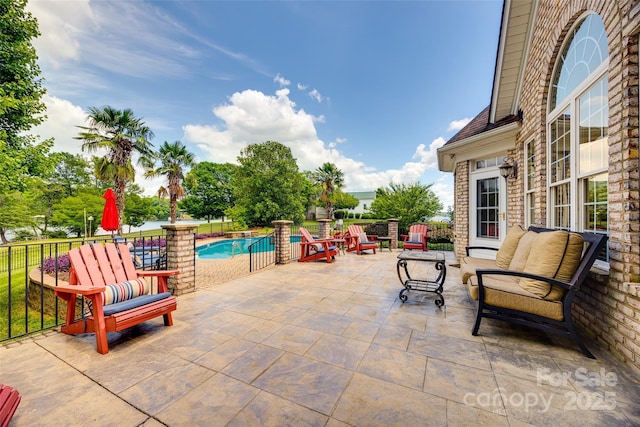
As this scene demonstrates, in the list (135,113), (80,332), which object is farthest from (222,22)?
(80,332)

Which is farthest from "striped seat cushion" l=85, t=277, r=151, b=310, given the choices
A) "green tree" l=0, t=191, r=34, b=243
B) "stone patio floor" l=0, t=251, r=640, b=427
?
"green tree" l=0, t=191, r=34, b=243

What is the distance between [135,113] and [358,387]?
1629 cm

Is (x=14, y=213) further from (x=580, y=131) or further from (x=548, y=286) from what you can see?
(x=580, y=131)

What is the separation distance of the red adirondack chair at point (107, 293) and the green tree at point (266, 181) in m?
19.4

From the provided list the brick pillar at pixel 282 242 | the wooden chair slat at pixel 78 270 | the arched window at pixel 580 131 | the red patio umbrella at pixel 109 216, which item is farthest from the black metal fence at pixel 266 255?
the arched window at pixel 580 131

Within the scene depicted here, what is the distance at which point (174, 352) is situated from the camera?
2.32 m

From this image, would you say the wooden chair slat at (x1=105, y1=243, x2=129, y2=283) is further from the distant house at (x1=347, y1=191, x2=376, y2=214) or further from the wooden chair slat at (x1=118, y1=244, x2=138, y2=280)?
the distant house at (x1=347, y1=191, x2=376, y2=214)

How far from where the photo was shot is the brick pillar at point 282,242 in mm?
6645

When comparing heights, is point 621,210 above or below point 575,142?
below

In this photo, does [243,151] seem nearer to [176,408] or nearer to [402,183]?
[402,183]

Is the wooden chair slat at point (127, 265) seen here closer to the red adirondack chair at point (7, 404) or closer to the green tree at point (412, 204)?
the red adirondack chair at point (7, 404)

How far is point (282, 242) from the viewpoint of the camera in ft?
21.8

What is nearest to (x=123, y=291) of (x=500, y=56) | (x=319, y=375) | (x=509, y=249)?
(x=319, y=375)

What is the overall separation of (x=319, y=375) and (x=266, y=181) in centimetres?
2136
